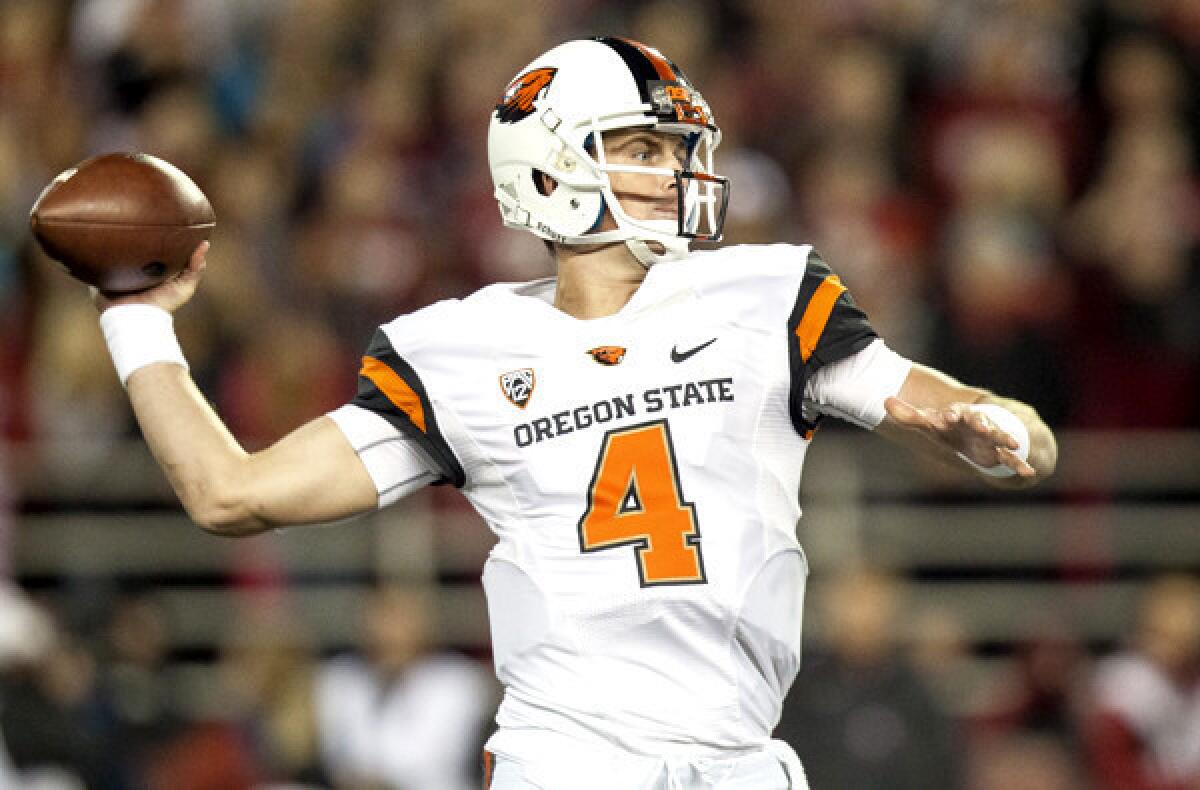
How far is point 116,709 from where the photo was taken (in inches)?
337

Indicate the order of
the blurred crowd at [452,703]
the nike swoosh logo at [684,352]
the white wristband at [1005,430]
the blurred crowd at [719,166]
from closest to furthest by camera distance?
the white wristband at [1005,430] < the nike swoosh logo at [684,352] < the blurred crowd at [452,703] < the blurred crowd at [719,166]

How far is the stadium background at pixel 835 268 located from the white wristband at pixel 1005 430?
416cm

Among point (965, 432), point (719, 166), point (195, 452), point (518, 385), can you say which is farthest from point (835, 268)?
point (195, 452)

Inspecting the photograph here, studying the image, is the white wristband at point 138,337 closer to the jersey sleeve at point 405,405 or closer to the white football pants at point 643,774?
the jersey sleeve at point 405,405

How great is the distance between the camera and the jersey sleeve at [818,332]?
12.7 ft

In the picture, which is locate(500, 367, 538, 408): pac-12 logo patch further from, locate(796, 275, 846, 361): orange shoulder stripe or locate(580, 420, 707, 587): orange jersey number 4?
locate(796, 275, 846, 361): orange shoulder stripe

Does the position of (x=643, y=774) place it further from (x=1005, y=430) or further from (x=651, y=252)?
(x=651, y=252)

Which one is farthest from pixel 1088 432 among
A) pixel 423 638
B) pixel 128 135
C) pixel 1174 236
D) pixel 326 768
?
pixel 128 135

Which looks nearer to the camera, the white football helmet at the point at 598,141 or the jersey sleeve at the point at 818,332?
the jersey sleeve at the point at 818,332

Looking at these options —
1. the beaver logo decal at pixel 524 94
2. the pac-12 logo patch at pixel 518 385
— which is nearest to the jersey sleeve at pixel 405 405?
the pac-12 logo patch at pixel 518 385

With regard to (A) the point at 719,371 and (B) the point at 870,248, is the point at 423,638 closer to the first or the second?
(B) the point at 870,248

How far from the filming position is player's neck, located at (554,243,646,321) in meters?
4.10

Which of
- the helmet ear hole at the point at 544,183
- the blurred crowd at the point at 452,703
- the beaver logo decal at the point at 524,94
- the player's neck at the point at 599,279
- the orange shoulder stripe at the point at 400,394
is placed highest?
the beaver logo decal at the point at 524,94

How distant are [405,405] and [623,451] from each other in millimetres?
441
